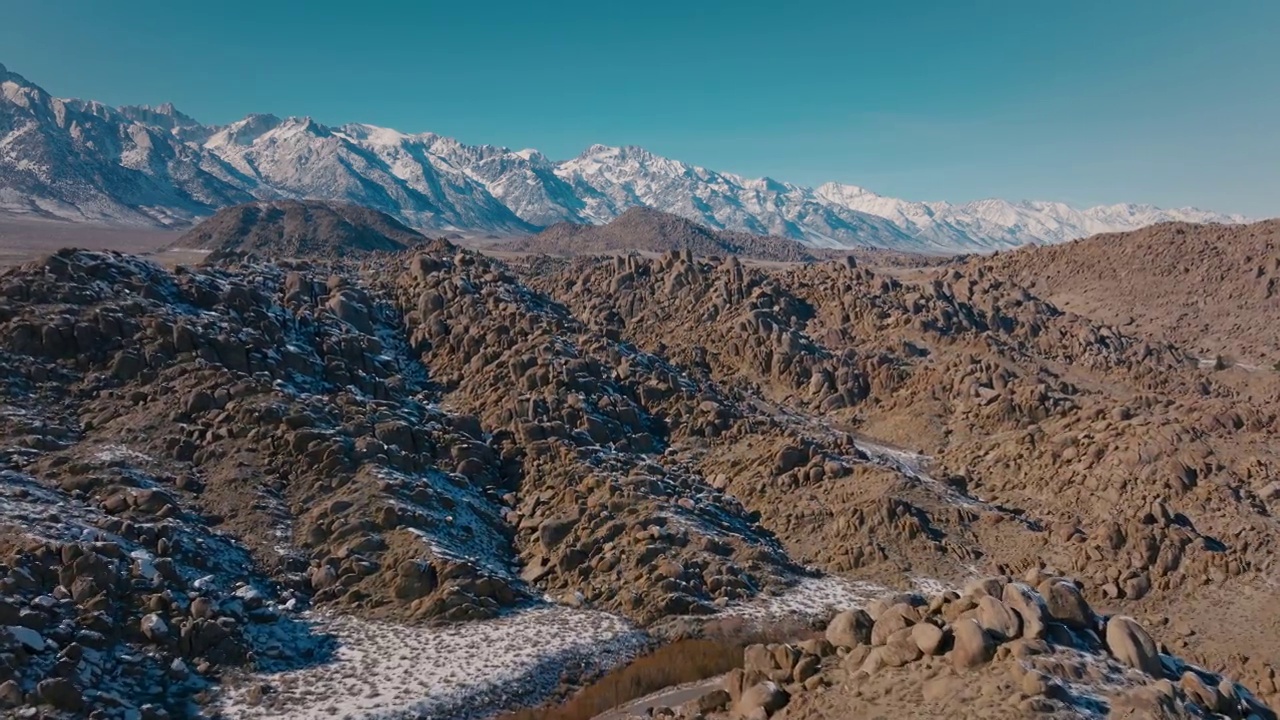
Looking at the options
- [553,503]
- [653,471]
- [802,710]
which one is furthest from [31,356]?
[802,710]

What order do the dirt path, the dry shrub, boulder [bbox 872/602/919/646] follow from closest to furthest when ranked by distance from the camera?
boulder [bbox 872/602/919/646] < the dirt path < the dry shrub

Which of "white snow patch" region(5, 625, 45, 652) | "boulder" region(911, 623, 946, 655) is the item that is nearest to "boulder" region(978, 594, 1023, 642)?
"boulder" region(911, 623, 946, 655)

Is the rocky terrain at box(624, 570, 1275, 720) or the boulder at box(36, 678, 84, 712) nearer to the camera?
the rocky terrain at box(624, 570, 1275, 720)

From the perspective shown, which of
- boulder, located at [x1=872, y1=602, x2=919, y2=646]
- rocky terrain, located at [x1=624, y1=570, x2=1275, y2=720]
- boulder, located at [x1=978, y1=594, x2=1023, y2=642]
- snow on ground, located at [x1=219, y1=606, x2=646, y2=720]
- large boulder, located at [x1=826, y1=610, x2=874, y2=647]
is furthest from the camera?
snow on ground, located at [x1=219, y1=606, x2=646, y2=720]

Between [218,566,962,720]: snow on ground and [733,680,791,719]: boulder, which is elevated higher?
[733,680,791,719]: boulder

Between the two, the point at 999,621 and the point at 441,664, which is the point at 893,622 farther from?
the point at 441,664

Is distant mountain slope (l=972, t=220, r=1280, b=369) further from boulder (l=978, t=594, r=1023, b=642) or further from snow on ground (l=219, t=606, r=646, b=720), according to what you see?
snow on ground (l=219, t=606, r=646, b=720)

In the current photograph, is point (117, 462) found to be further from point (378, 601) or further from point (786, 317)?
point (786, 317)
